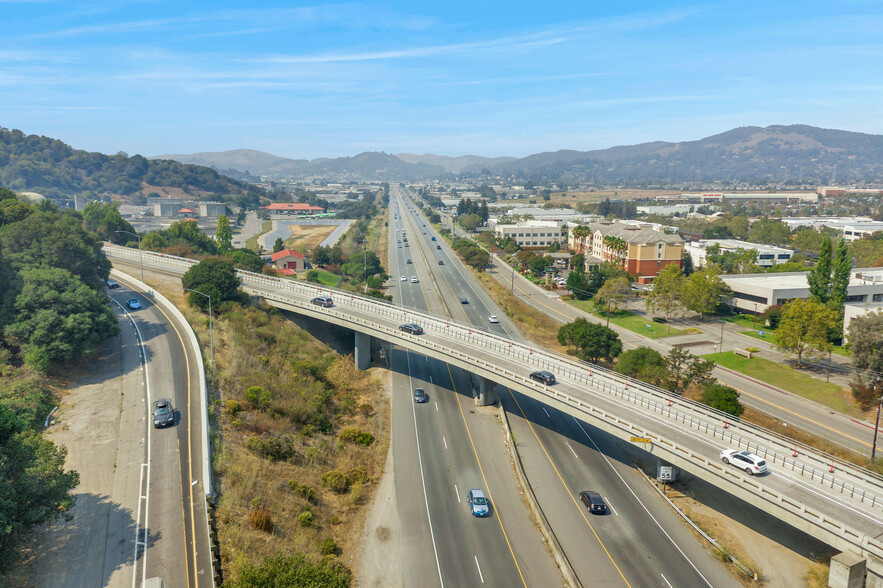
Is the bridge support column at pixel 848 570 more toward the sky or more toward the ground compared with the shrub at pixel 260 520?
more toward the sky

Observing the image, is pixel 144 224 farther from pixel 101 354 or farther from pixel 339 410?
pixel 339 410

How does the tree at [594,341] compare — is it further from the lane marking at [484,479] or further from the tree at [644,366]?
the lane marking at [484,479]

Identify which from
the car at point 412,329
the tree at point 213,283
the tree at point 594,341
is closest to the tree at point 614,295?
the tree at point 594,341

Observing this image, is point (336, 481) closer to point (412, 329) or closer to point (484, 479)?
point (484, 479)

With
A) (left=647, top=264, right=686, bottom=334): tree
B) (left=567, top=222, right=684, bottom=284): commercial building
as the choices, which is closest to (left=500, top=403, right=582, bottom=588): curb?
(left=647, top=264, right=686, bottom=334): tree

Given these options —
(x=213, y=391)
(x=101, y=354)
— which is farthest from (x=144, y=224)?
(x=213, y=391)

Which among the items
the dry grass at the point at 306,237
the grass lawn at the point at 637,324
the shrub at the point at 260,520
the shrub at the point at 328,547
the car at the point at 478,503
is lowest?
the shrub at the point at 328,547
